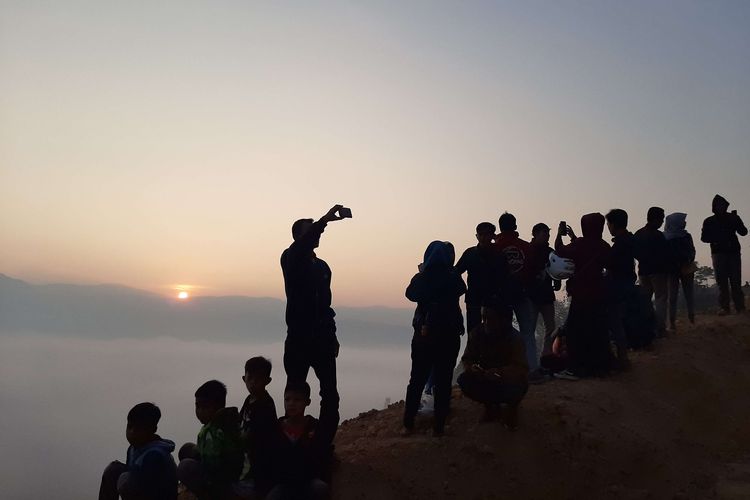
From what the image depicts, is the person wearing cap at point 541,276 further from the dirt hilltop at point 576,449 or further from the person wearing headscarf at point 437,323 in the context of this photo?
the person wearing headscarf at point 437,323

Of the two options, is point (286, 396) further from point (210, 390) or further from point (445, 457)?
point (445, 457)

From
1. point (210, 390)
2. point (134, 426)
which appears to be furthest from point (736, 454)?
point (134, 426)

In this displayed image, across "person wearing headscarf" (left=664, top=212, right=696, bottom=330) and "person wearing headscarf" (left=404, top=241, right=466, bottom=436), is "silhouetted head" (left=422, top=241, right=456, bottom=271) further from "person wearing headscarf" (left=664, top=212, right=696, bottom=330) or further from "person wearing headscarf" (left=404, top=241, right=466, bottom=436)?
"person wearing headscarf" (left=664, top=212, right=696, bottom=330)

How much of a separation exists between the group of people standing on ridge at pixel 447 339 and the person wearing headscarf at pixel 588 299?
15 millimetres

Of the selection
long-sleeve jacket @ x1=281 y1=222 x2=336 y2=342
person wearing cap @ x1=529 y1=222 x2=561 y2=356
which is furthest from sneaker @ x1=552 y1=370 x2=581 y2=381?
long-sleeve jacket @ x1=281 y1=222 x2=336 y2=342

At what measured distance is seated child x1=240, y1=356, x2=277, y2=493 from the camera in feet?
16.2

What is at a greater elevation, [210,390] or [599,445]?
[210,390]

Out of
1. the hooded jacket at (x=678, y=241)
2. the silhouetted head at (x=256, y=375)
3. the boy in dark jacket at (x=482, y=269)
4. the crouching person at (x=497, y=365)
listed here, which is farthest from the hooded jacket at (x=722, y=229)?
the silhouetted head at (x=256, y=375)

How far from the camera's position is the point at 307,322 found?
582 cm

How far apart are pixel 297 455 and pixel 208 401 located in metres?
0.93

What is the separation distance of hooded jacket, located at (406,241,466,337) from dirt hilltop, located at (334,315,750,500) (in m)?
1.33

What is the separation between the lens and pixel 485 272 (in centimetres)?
734

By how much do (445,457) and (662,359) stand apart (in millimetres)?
4835

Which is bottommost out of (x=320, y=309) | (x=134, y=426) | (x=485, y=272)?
(x=134, y=426)
